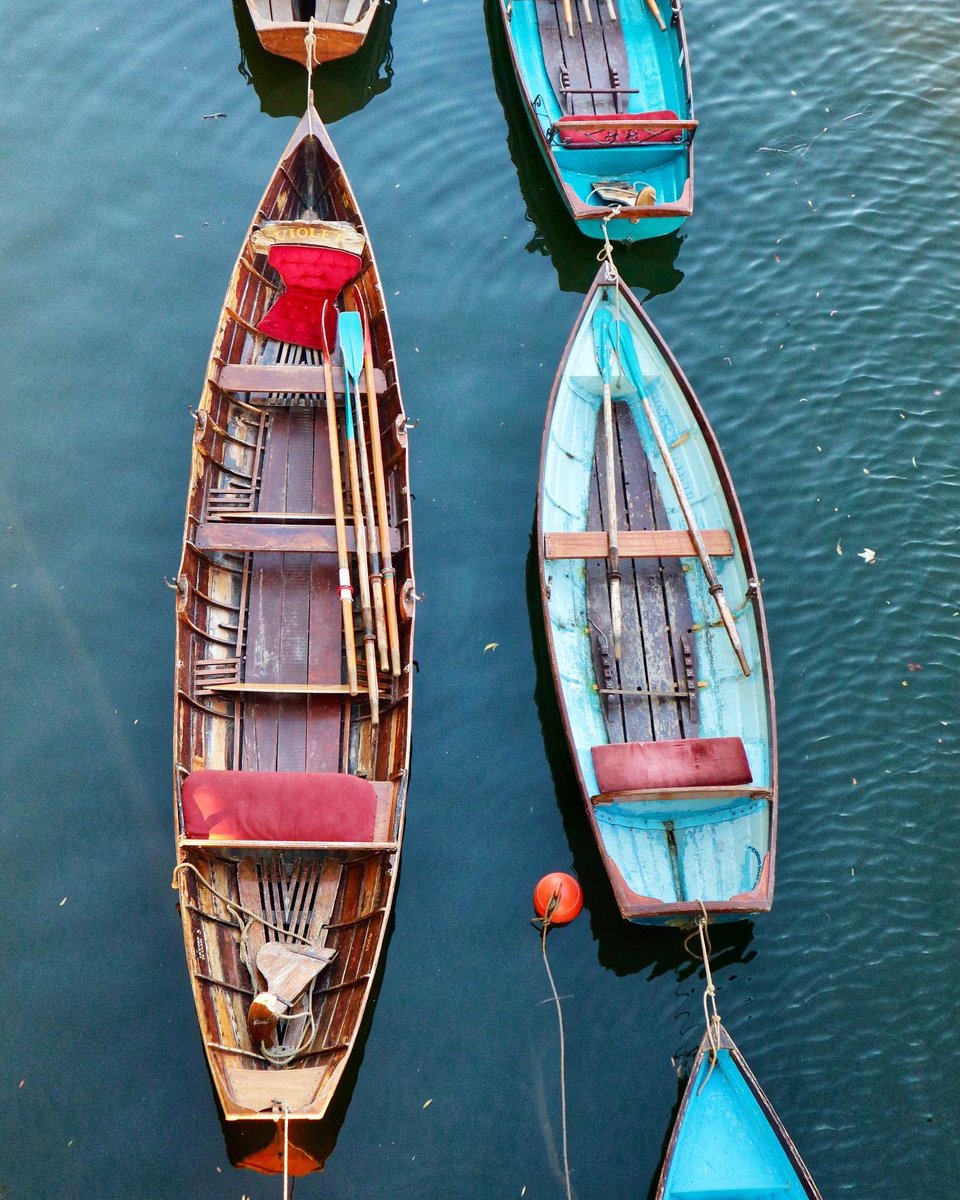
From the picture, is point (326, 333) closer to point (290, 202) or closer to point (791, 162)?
point (290, 202)

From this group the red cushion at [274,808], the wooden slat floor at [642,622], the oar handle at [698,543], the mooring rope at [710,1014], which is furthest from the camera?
the wooden slat floor at [642,622]

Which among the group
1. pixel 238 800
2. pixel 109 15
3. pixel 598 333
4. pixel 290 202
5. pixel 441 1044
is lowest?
pixel 441 1044

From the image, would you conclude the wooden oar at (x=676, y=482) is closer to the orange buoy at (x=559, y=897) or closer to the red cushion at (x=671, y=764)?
the red cushion at (x=671, y=764)

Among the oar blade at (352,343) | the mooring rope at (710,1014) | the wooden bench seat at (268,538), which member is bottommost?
the mooring rope at (710,1014)

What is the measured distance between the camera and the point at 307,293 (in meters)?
12.8

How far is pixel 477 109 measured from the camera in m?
16.4

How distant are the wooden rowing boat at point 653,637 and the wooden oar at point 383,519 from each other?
5.19 ft

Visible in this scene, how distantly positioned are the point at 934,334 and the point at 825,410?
2.28 metres

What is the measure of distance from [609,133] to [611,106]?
1.34 meters

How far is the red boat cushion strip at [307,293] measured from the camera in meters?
12.6

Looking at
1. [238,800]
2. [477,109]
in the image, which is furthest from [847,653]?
[477,109]

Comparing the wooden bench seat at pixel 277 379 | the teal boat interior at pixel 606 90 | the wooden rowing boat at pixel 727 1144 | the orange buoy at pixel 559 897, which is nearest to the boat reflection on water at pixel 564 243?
the teal boat interior at pixel 606 90

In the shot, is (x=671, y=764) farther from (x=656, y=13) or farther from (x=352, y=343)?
(x=656, y=13)

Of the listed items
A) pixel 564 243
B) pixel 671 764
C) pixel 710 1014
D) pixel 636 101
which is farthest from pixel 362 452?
pixel 636 101
